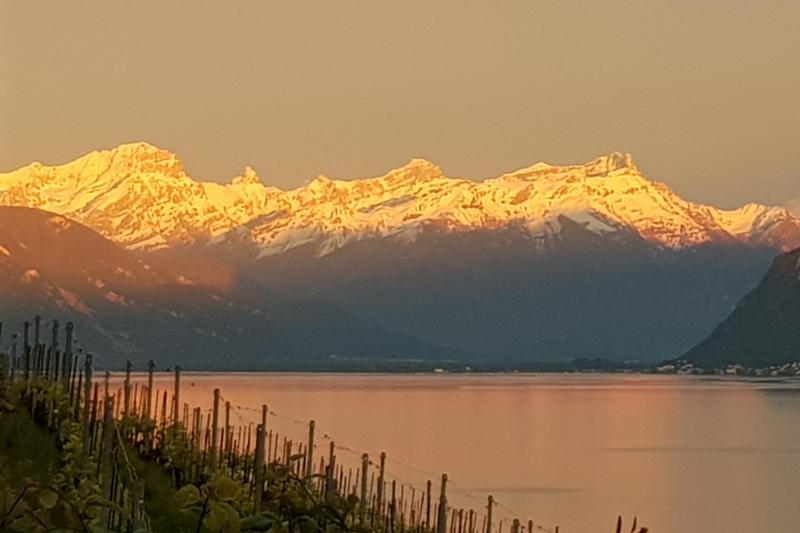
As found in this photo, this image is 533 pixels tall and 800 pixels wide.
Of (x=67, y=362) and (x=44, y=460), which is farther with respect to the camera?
(x=67, y=362)

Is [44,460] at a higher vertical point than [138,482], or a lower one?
lower

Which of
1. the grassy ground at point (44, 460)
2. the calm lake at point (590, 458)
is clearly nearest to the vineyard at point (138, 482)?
the grassy ground at point (44, 460)

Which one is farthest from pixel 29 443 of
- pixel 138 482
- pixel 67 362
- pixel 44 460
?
pixel 138 482

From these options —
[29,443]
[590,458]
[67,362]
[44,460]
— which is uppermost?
[67,362]

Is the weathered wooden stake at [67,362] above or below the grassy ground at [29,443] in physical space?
above

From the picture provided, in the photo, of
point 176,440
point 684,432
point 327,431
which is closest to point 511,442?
point 327,431

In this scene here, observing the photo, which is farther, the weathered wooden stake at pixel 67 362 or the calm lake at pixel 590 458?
the calm lake at pixel 590 458

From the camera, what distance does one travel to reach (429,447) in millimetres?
112062

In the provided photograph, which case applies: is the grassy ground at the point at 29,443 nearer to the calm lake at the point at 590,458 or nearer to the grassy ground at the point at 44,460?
the grassy ground at the point at 44,460

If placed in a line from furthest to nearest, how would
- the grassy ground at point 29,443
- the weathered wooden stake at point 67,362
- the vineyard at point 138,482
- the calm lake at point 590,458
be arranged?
1. the calm lake at point 590,458
2. the weathered wooden stake at point 67,362
3. the grassy ground at point 29,443
4. the vineyard at point 138,482

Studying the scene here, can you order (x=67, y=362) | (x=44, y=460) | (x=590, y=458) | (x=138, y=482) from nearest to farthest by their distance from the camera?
(x=138, y=482) → (x=44, y=460) → (x=67, y=362) → (x=590, y=458)

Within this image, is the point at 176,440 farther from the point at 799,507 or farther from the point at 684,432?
the point at 684,432

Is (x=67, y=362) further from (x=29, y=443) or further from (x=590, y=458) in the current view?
(x=590, y=458)

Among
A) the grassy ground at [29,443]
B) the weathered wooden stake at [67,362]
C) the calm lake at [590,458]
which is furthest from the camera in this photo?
the calm lake at [590,458]
